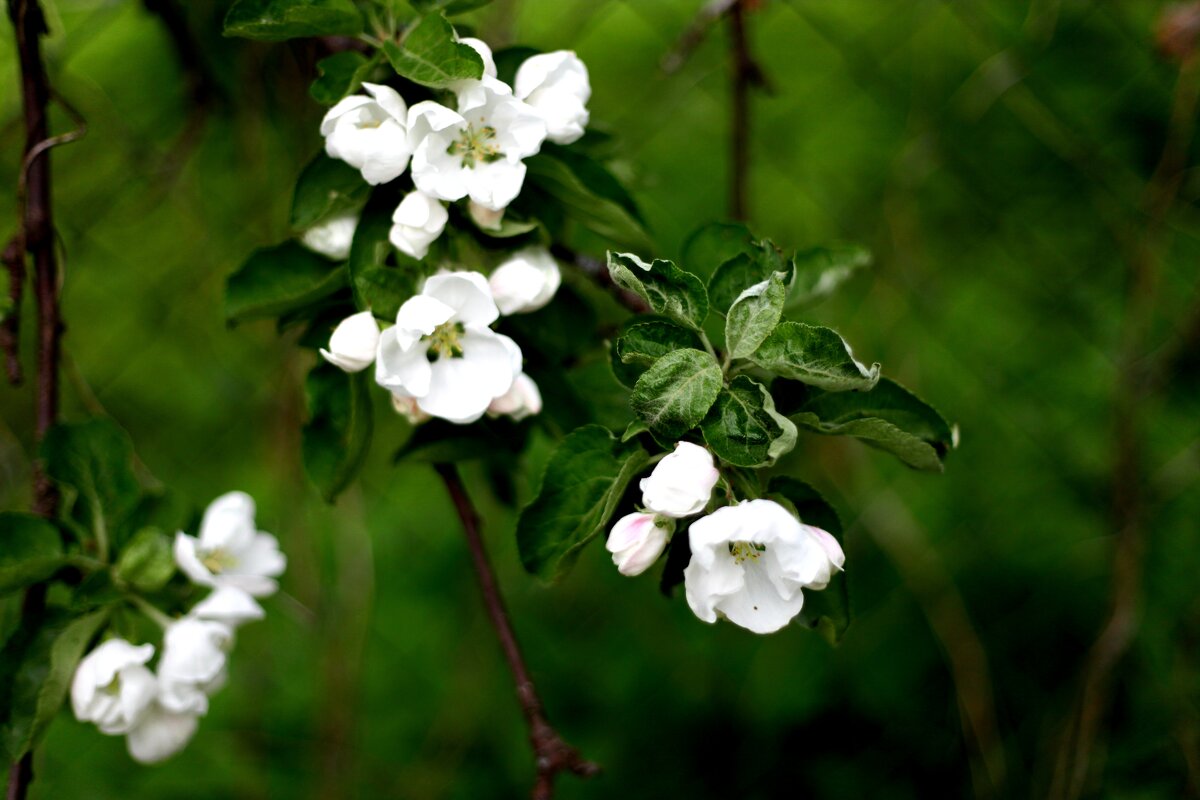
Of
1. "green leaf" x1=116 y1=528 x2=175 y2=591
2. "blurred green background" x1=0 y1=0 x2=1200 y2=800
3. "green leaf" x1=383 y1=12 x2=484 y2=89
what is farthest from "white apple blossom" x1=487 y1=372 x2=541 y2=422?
"blurred green background" x1=0 y1=0 x2=1200 y2=800

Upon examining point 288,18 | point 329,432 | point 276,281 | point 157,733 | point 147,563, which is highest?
point 288,18

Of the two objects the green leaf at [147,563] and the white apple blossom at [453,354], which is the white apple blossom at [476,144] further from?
the green leaf at [147,563]

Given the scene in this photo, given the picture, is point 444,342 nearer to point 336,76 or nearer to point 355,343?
point 355,343

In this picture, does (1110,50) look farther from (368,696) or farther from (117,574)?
(117,574)

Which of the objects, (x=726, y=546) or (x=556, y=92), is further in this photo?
(x=556, y=92)

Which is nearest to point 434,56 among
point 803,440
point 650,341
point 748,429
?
point 650,341

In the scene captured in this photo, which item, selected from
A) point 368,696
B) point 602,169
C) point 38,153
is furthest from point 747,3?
point 368,696
